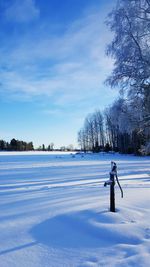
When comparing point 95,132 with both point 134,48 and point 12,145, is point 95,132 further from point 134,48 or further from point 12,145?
point 134,48

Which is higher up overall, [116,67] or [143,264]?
[116,67]

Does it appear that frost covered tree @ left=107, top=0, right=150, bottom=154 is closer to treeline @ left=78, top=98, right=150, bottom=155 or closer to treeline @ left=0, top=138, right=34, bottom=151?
treeline @ left=78, top=98, right=150, bottom=155

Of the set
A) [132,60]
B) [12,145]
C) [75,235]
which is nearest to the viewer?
[75,235]

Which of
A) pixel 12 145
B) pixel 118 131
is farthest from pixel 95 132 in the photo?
pixel 118 131

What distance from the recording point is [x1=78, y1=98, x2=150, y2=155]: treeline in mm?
11078

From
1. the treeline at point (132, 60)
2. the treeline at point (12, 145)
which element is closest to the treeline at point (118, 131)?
the treeline at point (132, 60)

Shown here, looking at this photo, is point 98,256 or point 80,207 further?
point 80,207

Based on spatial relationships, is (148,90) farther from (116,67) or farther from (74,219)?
(74,219)

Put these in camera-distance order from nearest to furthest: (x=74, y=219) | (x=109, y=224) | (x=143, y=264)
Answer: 1. (x=143, y=264)
2. (x=109, y=224)
3. (x=74, y=219)

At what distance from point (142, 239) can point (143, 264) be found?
79cm

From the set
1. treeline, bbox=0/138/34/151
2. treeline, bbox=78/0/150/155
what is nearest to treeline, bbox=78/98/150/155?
treeline, bbox=78/0/150/155

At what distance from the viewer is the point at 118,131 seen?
13.9 m

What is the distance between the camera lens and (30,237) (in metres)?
3.83

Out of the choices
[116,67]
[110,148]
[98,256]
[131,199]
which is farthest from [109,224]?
[110,148]
